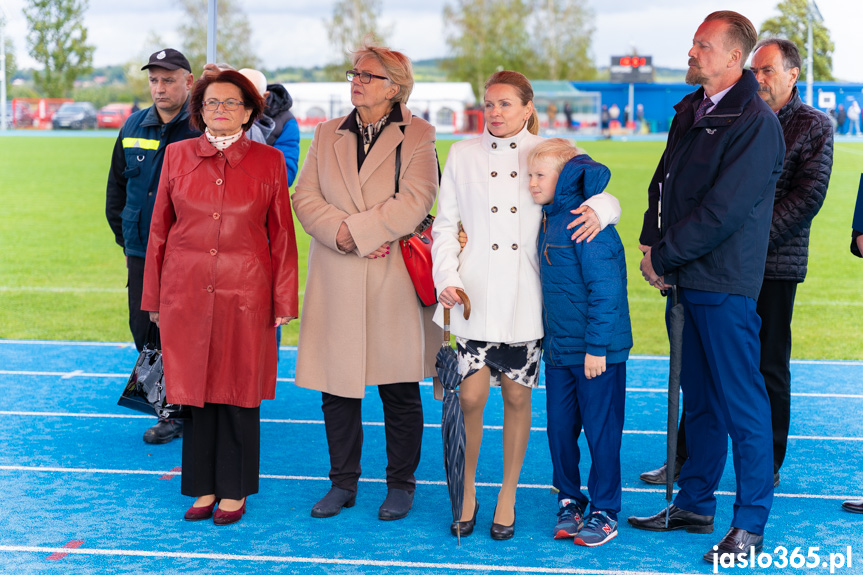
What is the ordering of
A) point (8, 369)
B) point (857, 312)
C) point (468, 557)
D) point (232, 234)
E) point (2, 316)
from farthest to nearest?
point (857, 312), point (2, 316), point (8, 369), point (232, 234), point (468, 557)

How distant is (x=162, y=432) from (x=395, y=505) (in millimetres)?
1664

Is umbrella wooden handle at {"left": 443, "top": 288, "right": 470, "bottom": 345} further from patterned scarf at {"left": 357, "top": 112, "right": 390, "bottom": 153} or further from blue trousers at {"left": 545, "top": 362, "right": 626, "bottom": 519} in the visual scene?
patterned scarf at {"left": 357, "top": 112, "right": 390, "bottom": 153}

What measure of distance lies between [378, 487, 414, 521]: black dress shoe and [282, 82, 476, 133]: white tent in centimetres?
4363

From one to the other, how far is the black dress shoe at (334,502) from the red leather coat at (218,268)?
20.5 inches

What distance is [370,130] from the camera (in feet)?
13.9

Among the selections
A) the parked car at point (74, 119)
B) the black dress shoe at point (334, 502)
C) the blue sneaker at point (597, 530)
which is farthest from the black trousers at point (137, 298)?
the parked car at point (74, 119)

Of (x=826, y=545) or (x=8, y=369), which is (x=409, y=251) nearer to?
(x=826, y=545)

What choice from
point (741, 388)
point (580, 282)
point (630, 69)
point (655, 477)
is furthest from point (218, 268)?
point (630, 69)

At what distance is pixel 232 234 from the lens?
157 inches

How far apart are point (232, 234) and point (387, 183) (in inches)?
27.0

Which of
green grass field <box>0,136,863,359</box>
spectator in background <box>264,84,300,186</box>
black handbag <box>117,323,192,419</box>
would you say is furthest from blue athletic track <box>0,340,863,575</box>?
green grass field <box>0,136,863,359</box>

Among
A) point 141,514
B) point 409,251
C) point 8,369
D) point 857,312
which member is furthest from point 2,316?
point 857,312

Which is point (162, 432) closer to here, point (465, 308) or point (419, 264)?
point (419, 264)

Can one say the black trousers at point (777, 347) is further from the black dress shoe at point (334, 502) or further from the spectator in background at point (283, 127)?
the spectator in background at point (283, 127)
